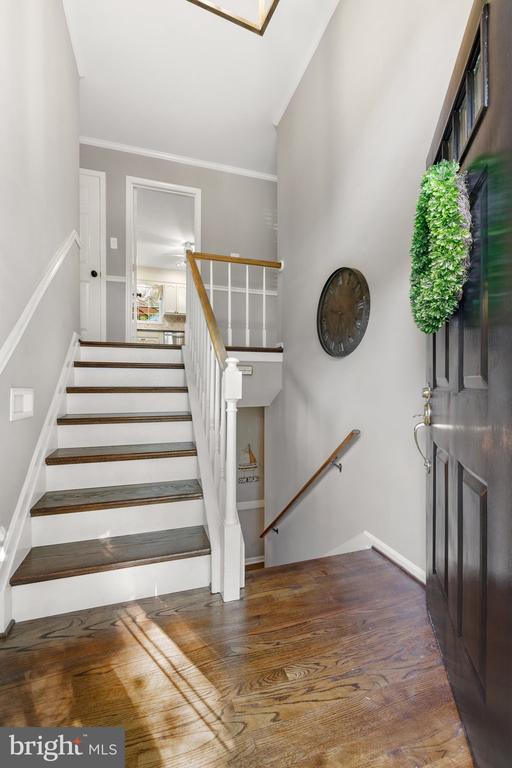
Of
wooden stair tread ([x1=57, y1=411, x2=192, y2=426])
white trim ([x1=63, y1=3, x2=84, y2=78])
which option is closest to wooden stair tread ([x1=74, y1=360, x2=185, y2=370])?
wooden stair tread ([x1=57, y1=411, x2=192, y2=426])

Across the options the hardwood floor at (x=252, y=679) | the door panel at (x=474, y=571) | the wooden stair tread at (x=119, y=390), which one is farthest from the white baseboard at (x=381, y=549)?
the wooden stair tread at (x=119, y=390)

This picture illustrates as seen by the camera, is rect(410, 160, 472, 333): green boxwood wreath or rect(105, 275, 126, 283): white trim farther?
rect(105, 275, 126, 283): white trim

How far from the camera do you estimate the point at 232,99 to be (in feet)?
11.7

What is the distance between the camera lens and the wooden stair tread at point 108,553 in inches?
60.4

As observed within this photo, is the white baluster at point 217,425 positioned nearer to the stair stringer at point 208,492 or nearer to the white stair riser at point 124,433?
the stair stringer at point 208,492

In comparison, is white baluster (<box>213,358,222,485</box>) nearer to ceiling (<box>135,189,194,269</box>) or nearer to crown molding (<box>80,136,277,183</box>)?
ceiling (<box>135,189,194,269</box>)

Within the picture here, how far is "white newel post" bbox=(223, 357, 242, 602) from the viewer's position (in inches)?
63.6

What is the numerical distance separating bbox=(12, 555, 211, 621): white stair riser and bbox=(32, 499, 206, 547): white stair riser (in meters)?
0.30

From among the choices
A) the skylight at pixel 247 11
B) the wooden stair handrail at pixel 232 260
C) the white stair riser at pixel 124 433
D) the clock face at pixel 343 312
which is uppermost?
the skylight at pixel 247 11

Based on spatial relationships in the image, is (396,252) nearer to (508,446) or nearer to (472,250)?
(472,250)

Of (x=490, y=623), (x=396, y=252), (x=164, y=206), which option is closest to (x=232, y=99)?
(x=164, y=206)

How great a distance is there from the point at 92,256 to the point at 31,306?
8.93 feet

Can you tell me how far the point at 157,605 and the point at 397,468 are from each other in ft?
4.37

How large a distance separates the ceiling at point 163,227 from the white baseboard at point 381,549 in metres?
4.28
